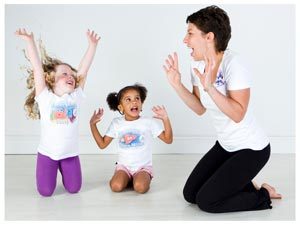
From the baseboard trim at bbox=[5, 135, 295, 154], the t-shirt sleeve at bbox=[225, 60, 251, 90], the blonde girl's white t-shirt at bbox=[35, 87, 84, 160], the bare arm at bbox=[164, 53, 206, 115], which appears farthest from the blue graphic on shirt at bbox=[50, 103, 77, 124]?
the baseboard trim at bbox=[5, 135, 295, 154]

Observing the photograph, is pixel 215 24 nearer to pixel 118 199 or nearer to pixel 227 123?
pixel 227 123

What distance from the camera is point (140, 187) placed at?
92.6 inches

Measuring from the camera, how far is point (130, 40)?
10.4ft

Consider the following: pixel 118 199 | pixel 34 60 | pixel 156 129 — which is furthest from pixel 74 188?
pixel 34 60

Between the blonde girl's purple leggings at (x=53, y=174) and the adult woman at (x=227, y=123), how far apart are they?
59 centimetres

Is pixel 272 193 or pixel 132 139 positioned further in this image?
pixel 132 139

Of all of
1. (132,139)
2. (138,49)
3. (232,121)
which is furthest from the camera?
(138,49)

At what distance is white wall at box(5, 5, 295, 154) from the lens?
10.3ft

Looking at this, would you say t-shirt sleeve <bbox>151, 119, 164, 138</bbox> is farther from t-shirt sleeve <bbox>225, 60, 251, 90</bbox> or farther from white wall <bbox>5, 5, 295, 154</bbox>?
white wall <bbox>5, 5, 295, 154</bbox>

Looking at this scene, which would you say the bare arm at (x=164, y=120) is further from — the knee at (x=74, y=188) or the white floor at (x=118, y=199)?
the knee at (x=74, y=188)

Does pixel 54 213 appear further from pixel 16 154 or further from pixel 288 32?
pixel 288 32

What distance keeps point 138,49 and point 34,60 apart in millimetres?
1057

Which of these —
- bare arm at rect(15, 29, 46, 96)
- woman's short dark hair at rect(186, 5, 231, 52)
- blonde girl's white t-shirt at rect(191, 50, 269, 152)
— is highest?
woman's short dark hair at rect(186, 5, 231, 52)

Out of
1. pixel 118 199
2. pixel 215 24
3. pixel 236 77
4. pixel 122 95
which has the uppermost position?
pixel 215 24
